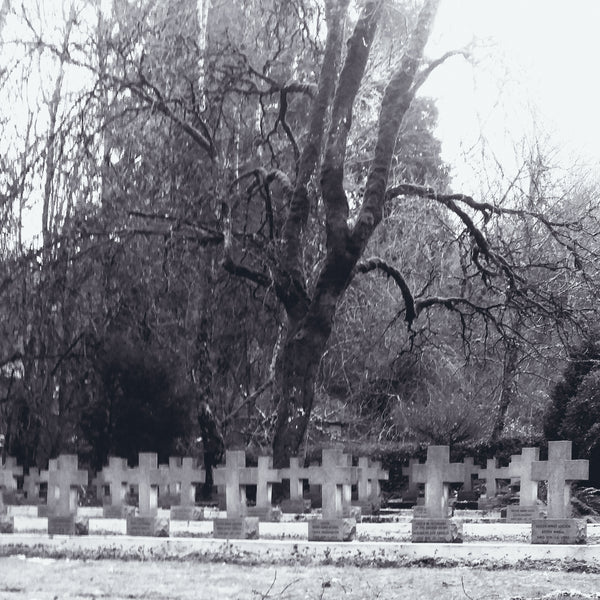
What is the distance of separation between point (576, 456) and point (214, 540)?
8.11 metres

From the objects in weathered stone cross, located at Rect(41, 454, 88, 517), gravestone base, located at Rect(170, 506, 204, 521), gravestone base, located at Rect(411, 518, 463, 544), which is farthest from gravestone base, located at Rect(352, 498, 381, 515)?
gravestone base, located at Rect(411, 518, 463, 544)

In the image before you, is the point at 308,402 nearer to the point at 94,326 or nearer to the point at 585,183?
the point at 94,326

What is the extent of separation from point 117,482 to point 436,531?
541 cm

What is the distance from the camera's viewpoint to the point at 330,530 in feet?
40.3

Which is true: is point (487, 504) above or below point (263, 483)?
below

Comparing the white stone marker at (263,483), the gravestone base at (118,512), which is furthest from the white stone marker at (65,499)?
the gravestone base at (118,512)

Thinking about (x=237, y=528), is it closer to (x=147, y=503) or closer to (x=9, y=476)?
(x=147, y=503)

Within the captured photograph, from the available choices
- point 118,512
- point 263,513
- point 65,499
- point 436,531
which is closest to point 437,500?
point 436,531

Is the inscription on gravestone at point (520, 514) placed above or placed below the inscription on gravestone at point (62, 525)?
above

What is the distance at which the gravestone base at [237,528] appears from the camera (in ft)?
41.7

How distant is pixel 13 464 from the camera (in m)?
21.6

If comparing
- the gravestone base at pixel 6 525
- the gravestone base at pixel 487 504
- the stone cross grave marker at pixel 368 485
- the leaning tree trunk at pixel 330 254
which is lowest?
the gravestone base at pixel 6 525

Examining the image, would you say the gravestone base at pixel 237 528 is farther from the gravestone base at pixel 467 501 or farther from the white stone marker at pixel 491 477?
the gravestone base at pixel 467 501

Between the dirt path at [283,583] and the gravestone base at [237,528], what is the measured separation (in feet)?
7.90
